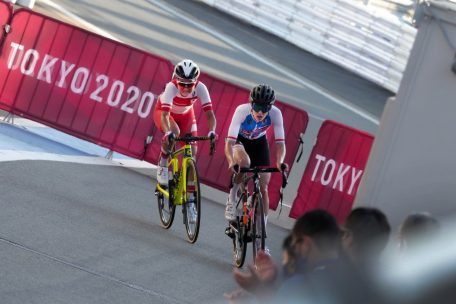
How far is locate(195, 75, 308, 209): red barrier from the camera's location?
16.0m

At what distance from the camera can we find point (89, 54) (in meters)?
16.4

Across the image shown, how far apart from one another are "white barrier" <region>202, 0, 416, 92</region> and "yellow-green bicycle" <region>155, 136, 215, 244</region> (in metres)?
16.7

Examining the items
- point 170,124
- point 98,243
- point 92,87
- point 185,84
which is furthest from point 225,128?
point 98,243

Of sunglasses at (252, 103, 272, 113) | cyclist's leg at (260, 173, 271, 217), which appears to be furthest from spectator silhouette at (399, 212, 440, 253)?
sunglasses at (252, 103, 272, 113)

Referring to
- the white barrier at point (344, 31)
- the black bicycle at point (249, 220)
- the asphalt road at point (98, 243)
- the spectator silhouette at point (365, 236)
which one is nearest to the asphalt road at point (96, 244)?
the asphalt road at point (98, 243)

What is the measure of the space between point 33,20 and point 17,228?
6047 millimetres

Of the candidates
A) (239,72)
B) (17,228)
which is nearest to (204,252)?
(17,228)

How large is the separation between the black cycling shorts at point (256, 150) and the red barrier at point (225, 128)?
3709 mm

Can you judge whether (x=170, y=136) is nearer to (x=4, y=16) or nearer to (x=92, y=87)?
(x=92, y=87)

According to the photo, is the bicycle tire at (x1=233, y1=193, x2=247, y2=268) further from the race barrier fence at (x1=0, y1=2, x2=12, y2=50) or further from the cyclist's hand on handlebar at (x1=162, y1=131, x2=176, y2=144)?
the race barrier fence at (x1=0, y1=2, x2=12, y2=50)

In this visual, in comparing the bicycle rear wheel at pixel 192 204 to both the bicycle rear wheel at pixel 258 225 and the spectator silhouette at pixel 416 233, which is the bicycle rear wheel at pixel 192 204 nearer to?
the bicycle rear wheel at pixel 258 225

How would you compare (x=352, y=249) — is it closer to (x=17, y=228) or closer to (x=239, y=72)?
(x=17, y=228)

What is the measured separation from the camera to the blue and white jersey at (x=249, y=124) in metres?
11.8

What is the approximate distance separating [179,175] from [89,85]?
4107mm
